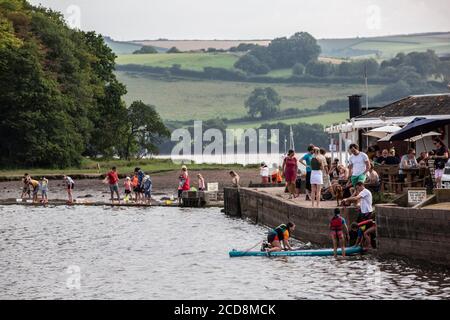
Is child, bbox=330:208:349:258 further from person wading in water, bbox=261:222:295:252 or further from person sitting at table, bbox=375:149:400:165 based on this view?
person sitting at table, bbox=375:149:400:165

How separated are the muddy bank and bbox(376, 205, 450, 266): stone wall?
137 feet

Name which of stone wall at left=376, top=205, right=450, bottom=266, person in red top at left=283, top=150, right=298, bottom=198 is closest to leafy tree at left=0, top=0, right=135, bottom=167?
person in red top at left=283, top=150, right=298, bottom=198

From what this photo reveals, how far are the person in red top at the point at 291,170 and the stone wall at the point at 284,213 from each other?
2.26ft

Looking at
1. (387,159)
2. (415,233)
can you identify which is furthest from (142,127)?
(415,233)

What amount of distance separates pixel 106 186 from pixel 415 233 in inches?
2257

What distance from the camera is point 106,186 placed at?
3691 inches

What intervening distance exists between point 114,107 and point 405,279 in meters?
107

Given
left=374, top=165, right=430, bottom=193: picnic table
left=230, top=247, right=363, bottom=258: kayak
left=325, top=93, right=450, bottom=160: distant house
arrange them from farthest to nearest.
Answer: left=325, top=93, right=450, bottom=160: distant house → left=374, top=165, right=430, bottom=193: picnic table → left=230, top=247, right=363, bottom=258: kayak

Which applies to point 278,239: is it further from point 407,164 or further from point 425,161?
point 425,161

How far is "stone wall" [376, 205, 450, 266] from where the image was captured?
36.6 meters

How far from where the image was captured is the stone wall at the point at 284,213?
4394 cm

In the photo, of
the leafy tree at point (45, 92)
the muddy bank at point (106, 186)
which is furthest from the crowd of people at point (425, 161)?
the leafy tree at point (45, 92)

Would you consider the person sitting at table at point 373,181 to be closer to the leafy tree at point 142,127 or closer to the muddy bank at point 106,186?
the muddy bank at point 106,186
